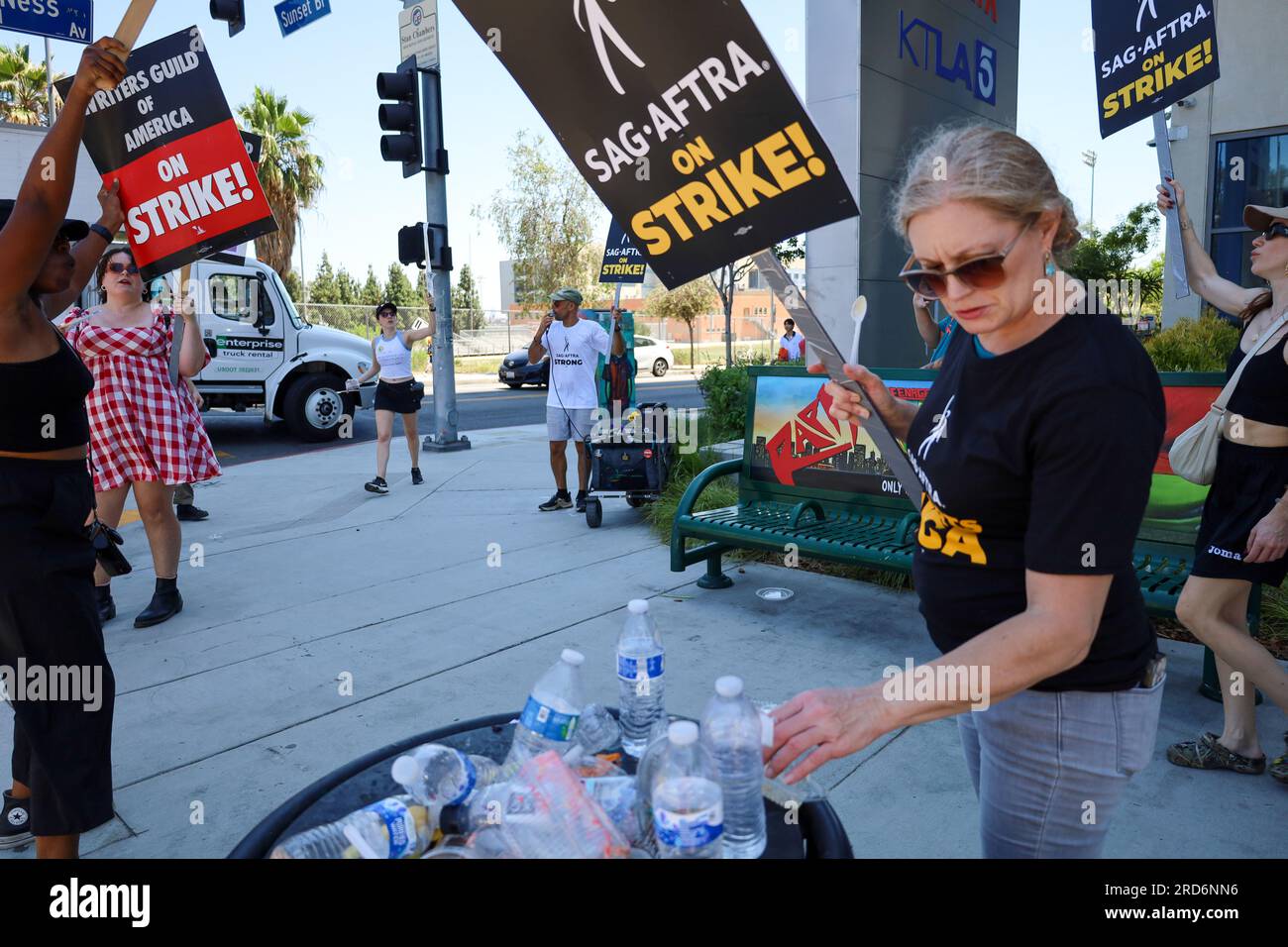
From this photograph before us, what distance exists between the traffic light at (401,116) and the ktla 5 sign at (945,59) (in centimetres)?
595

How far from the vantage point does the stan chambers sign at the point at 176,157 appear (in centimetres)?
388

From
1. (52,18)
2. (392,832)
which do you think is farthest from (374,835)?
(52,18)

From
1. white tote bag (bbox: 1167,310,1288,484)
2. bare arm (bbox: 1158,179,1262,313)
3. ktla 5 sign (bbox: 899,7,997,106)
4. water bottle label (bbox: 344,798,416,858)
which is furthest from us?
ktla 5 sign (bbox: 899,7,997,106)

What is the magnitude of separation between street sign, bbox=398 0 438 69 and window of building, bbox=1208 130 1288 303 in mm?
12593

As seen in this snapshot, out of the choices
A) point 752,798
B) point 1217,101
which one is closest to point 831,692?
point 752,798

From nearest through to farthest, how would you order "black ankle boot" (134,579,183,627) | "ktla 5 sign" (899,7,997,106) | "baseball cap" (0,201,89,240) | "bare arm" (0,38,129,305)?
"bare arm" (0,38,129,305) < "baseball cap" (0,201,89,240) < "black ankle boot" (134,579,183,627) < "ktla 5 sign" (899,7,997,106)

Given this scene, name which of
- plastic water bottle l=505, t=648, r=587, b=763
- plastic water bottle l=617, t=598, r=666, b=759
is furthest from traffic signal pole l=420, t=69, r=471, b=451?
plastic water bottle l=505, t=648, r=587, b=763

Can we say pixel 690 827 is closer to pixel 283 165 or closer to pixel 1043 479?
pixel 1043 479

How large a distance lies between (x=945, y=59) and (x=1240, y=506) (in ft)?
18.9

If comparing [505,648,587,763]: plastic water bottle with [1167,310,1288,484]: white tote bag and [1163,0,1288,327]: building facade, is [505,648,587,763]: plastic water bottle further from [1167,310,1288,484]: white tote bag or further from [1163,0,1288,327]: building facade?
[1163,0,1288,327]: building facade

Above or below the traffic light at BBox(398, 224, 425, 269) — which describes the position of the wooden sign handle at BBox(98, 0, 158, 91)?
below

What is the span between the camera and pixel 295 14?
38.0 feet

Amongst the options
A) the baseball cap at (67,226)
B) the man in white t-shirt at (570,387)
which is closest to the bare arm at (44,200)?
the baseball cap at (67,226)

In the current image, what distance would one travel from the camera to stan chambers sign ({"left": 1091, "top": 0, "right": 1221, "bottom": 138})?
4926mm
